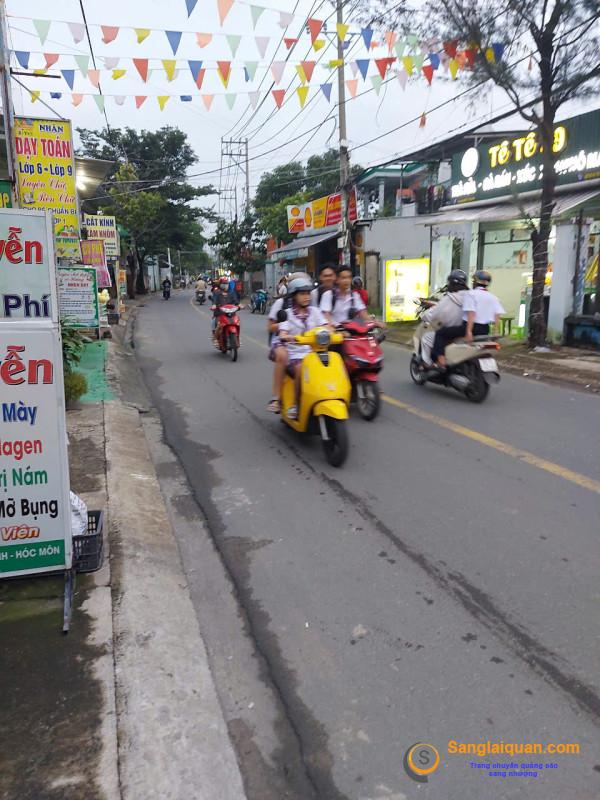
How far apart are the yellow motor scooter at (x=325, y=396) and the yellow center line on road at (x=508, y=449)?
1.54 m

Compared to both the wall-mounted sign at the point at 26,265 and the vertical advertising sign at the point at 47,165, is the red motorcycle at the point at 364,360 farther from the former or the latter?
the vertical advertising sign at the point at 47,165

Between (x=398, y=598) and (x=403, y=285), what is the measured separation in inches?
593

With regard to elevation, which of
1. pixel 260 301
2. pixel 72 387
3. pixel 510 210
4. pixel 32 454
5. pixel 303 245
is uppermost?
pixel 303 245

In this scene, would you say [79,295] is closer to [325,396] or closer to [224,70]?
[224,70]

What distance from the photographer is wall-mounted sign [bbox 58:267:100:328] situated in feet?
41.6

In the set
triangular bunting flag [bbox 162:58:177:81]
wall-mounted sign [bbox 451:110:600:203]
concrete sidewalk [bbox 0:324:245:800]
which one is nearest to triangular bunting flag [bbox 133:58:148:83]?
triangular bunting flag [bbox 162:58:177:81]

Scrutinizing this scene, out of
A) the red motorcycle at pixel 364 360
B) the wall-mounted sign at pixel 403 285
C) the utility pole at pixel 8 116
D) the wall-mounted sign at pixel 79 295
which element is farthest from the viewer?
the wall-mounted sign at pixel 403 285

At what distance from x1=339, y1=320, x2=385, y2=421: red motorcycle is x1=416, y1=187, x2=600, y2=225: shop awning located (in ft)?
20.6

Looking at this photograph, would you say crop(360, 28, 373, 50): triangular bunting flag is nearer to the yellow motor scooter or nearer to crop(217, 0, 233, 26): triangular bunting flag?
crop(217, 0, 233, 26): triangular bunting flag

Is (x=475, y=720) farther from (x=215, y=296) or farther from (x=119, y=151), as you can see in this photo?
(x=119, y=151)

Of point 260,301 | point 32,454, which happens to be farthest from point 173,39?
point 260,301

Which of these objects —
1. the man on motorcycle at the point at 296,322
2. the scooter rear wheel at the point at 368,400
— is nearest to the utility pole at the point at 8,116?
the man on motorcycle at the point at 296,322

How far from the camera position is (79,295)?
13.0 m

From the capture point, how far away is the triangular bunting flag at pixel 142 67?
10570mm
